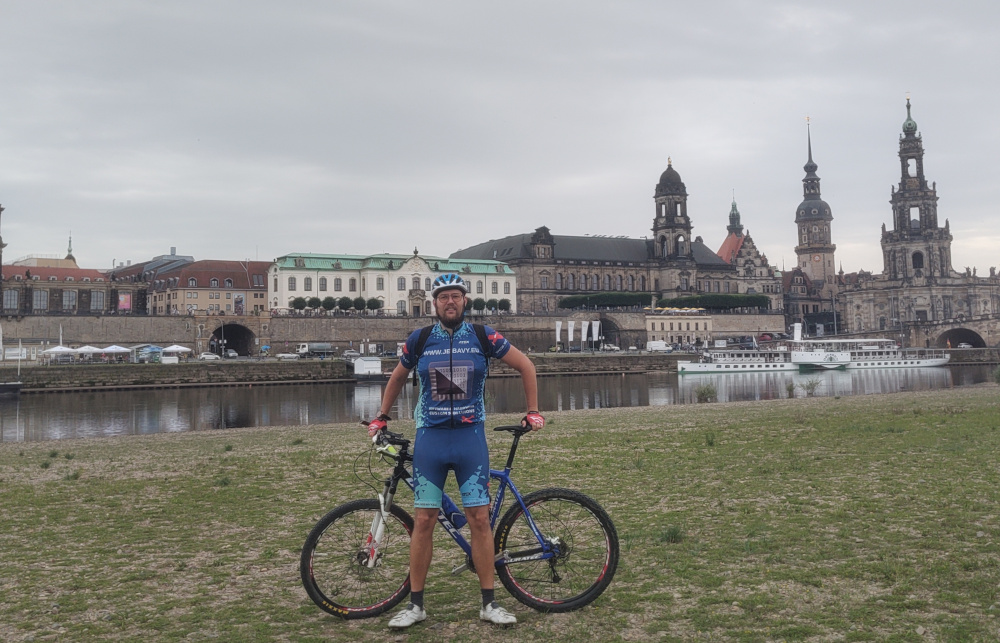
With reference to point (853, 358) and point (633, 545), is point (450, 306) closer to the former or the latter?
point (633, 545)

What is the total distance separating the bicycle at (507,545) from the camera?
529 centimetres

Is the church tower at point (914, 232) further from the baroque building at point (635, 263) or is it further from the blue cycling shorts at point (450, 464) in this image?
the blue cycling shorts at point (450, 464)

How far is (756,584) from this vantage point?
5.46 meters

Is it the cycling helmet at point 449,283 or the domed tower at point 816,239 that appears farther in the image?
the domed tower at point 816,239

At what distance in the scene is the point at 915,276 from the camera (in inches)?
4545

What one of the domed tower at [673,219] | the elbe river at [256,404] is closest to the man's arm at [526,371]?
the elbe river at [256,404]

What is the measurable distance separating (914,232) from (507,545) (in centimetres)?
12609

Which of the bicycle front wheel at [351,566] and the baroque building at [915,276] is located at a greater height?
the baroque building at [915,276]

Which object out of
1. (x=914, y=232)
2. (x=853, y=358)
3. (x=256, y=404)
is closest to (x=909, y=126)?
(x=914, y=232)

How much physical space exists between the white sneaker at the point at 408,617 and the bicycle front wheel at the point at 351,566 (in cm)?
32

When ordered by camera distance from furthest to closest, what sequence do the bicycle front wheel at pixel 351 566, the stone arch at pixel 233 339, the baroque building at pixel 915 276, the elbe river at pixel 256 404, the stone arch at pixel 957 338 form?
the baroque building at pixel 915 276
the stone arch at pixel 957 338
the stone arch at pixel 233 339
the elbe river at pixel 256 404
the bicycle front wheel at pixel 351 566

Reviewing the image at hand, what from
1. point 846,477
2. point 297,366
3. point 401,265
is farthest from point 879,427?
point 401,265

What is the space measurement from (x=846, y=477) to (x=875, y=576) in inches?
154

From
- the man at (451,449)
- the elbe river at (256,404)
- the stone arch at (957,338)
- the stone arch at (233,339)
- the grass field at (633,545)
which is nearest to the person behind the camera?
the grass field at (633,545)
